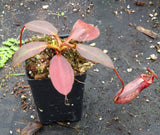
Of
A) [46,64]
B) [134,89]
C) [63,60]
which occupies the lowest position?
[134,89]

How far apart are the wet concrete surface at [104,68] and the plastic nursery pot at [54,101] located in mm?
99

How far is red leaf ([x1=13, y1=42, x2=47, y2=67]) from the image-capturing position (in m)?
0.89

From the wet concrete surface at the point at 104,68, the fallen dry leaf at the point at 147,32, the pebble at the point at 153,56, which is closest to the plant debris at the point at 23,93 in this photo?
the wet concrete surface at the point at 104,68

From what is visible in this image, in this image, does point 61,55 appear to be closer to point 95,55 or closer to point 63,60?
point 63,60

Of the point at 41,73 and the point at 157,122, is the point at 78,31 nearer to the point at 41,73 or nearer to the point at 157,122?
the point at 41,73

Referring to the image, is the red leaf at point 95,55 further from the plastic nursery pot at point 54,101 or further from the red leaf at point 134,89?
the red leaf at point 134,89

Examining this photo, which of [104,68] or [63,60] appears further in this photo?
[104,68]

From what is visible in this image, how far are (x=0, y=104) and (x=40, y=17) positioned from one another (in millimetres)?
1047

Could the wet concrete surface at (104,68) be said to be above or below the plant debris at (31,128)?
above

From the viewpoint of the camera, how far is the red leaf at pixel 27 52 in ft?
2.91

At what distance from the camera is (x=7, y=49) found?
6.00 feet

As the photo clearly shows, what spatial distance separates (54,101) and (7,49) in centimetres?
84

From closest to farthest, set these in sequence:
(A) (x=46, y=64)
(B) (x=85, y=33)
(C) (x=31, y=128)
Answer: (B) (x=85, y=33)
(A) (x=46, y=64)
(C) (x=31, y=128)

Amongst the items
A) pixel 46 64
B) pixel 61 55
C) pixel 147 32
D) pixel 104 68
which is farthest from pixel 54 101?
pixel 147 32
